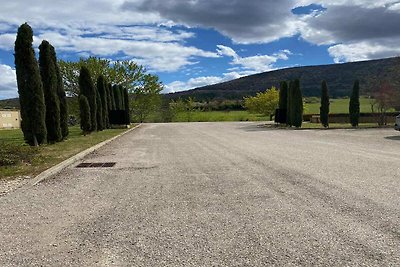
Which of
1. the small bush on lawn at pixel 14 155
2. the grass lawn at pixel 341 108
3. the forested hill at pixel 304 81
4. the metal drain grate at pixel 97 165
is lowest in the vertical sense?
the grass lawn at pixel 341 108

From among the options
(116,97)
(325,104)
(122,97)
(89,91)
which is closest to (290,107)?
(325,104)

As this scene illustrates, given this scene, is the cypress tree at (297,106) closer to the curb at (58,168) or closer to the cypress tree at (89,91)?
the cypress tree at (89,91)

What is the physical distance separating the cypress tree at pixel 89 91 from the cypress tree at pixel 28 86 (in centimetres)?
Result: 914

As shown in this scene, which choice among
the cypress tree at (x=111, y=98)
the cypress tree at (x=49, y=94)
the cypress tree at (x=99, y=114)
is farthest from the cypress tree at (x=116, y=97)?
the cypress tree at (x=49, y=94)

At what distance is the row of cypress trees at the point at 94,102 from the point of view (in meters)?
22.1

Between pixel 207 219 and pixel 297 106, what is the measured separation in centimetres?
2813

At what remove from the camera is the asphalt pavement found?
3.44m

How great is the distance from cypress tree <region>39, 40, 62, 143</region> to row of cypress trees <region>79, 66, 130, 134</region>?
5.68 m

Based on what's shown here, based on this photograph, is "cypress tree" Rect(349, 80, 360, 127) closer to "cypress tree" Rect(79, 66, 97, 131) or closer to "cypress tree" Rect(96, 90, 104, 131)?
"cypress tree" Rect(96, 90, 104, 131)

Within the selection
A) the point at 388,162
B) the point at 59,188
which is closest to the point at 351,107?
the point at 388,162

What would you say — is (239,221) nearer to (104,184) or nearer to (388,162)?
(104,184)

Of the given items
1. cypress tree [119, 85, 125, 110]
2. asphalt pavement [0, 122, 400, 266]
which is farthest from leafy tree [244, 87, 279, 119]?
asphalt pavement [0, 122, 400, 266]

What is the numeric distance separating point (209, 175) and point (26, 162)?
5074 millimetres

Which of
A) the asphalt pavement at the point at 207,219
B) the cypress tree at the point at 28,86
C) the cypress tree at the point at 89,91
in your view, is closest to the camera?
the asphalt pavement at the point at 207,219
